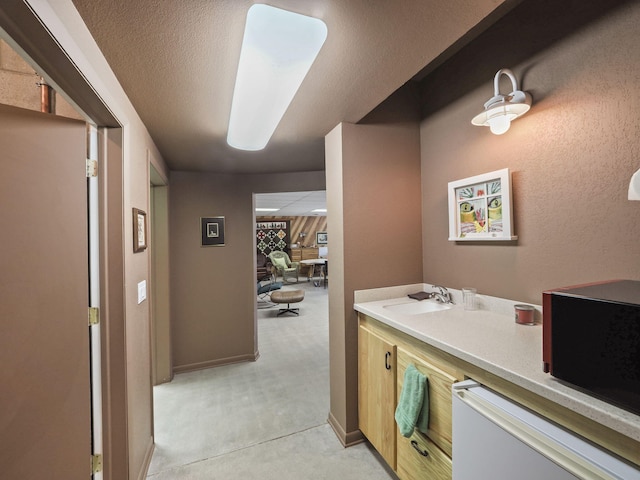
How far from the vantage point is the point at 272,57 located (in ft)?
3.58

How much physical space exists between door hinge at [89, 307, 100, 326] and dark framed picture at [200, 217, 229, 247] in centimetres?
193

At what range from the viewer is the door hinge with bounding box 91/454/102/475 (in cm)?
133

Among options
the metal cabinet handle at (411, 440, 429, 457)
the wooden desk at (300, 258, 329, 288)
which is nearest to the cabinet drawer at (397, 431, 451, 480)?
the metal cabinet handle at (411, 440, 429, 457)

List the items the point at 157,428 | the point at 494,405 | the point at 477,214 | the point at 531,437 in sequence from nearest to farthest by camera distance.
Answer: the point at 531,437, the point at 494,405, the point at 477,214, the point at 157,428

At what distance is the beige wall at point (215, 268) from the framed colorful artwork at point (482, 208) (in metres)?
1.94

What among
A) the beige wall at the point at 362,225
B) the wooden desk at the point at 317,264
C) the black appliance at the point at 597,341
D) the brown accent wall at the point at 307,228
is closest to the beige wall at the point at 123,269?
the beige wall at the point at 362,225

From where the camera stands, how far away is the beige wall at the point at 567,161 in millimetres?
1091

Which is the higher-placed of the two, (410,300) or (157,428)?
(410,300)

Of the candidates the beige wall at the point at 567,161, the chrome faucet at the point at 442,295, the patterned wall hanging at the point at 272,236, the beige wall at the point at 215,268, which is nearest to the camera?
the beige wall at the point at 567,161

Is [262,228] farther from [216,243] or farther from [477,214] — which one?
[477,214]

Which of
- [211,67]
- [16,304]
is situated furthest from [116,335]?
[211,67]

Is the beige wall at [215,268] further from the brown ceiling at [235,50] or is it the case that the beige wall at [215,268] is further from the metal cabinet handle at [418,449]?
the metal cabinet handle at [418,449]

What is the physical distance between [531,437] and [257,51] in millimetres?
1520

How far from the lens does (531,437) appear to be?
79 cm
